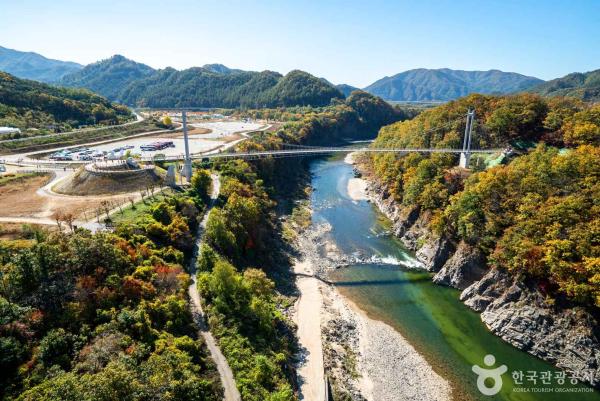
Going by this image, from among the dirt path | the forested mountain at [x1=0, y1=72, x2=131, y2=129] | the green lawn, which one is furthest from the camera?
the forested mountain at [x1=0, y1=72, x2=131, y2=129]

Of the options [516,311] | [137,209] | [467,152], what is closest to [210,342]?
[137,209]

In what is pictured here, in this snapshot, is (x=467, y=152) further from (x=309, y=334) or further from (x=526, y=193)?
(x=309, y=334)

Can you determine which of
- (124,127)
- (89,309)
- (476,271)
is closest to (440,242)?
(476,271)

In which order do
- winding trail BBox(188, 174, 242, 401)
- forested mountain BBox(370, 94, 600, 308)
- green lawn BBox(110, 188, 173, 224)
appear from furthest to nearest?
green lawn BBox(110, 188, 173, 224) → forested mountain BBox(370, 94, 600, 308) → winding trail BBox(188, 174, 242, 401)

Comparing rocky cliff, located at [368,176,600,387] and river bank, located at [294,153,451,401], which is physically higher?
rocky cliff, located at [368,176,600,387]

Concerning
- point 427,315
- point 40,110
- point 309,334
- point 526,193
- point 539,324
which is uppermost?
point 40,110

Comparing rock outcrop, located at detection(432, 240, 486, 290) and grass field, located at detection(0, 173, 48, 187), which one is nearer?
rock outcrop, located at detection(432, 240, 486, 290)

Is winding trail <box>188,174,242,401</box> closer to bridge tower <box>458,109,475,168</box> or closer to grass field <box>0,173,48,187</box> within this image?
grass field <box>0,173,48,187</box>

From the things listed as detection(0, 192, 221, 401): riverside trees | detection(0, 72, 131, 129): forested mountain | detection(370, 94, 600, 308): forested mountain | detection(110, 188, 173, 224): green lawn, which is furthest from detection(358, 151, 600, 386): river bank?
detection(0, 72, 131, 129): forested mountain
